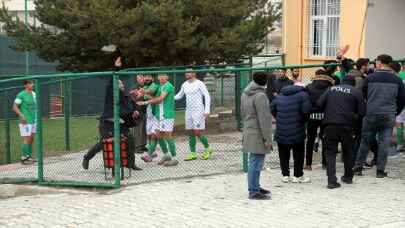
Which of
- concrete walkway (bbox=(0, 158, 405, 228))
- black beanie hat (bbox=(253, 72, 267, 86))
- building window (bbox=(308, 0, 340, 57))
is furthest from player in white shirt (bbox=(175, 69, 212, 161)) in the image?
building window (bbox=(308, 0, 340, 57))

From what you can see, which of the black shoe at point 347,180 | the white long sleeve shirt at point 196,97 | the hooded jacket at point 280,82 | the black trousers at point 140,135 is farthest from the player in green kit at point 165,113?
the black shoe at point 347,180

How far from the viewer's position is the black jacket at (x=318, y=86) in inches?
394

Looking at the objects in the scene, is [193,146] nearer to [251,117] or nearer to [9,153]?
[251,117]

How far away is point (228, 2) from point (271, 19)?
2.40 metres

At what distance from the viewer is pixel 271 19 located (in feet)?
65.7

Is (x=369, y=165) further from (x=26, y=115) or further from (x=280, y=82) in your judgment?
(x=26, y=115)

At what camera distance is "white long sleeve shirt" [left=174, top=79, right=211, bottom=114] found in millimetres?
11336

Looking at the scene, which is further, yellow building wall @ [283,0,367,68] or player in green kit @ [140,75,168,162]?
yellow building wall @ [283,0,367,68]

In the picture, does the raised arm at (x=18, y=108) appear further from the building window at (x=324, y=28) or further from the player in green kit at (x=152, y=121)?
the building window at (x=324, y=28)

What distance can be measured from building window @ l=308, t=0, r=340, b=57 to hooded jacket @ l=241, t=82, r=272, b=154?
1044cm

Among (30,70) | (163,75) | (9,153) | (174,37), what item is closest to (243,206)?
(163,75)

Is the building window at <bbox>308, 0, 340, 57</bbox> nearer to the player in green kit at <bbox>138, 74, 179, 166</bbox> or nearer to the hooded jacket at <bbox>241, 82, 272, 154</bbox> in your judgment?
the player in green kit at <bbox>138, 74, 179, 166</bbox>

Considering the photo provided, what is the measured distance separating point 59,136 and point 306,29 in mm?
8316

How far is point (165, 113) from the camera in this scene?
1122cm
